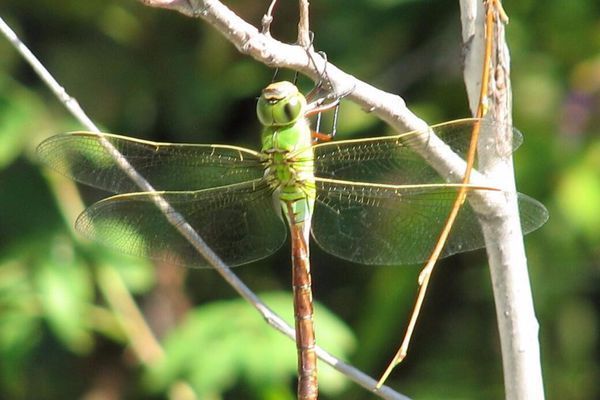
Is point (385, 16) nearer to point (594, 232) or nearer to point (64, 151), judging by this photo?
point (594, 232)

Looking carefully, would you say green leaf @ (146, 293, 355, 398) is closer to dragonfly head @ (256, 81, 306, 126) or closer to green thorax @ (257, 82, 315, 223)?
green thorax @ (257, 82, 315, 223)

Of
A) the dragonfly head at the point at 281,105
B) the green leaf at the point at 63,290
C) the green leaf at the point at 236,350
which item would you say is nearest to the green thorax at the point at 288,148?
the dragonfly head at the point at 281,105

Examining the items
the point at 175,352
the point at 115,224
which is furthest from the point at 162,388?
the point at 115,224

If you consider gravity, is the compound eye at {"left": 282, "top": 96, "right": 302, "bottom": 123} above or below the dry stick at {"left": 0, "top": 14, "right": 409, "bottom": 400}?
above

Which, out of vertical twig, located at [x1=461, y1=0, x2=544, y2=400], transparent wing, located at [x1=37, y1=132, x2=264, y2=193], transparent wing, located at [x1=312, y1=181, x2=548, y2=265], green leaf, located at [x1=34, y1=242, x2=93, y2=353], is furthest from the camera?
green leaf, located at [x1=34, y1=242, x2=93, y2=353]

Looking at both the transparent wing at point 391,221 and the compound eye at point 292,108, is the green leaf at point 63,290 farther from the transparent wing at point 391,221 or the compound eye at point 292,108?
the compound eye at point 292,108

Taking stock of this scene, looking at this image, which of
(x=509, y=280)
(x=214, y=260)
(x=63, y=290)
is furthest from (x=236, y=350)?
(x=509, y=280)

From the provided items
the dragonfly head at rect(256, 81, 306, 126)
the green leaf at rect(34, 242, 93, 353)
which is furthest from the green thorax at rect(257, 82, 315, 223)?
the green leaf at rect(34, 242, 93, 353)

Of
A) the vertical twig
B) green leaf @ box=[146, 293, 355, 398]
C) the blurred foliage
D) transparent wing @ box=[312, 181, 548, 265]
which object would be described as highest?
the blurred foliage
